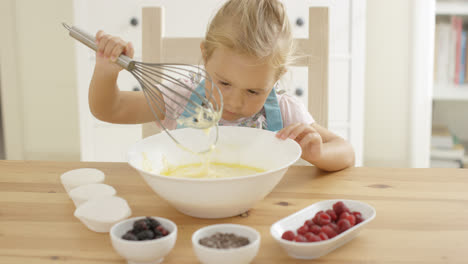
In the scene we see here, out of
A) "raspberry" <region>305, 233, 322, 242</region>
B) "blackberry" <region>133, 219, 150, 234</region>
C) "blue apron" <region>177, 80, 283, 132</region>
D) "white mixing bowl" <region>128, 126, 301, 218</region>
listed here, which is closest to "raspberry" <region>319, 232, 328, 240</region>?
"raspberry" <region>305, 233, 322, 242</region>

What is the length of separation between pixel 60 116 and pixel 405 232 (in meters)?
2.37

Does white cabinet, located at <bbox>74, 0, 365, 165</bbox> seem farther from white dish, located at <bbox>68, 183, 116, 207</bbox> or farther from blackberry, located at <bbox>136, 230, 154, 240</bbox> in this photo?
blackberry, located at <bbox>136, 230, 154, 240</bbox>

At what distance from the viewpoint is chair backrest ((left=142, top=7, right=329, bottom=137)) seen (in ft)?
3.83

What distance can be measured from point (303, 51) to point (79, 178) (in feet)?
2.12

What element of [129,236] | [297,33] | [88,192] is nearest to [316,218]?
[129,236]

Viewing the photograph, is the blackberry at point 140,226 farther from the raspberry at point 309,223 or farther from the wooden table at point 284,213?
the raspberry at point 309,223

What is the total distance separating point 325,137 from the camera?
3.61 ft

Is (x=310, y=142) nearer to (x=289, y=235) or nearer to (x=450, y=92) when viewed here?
(x=289, y=235)

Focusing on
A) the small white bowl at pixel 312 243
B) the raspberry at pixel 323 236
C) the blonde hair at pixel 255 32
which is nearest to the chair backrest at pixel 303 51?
the blonde hair at pixel 255 32

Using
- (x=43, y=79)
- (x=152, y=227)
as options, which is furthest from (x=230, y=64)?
(x=43, y=79)

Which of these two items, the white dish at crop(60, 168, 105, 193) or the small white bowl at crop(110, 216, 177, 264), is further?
the white dish at crop(60, 168, 105, 193)

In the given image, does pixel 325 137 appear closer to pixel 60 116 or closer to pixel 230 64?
pixel 230 64

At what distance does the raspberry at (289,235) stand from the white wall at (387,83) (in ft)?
6.83

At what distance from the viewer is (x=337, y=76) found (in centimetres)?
223
